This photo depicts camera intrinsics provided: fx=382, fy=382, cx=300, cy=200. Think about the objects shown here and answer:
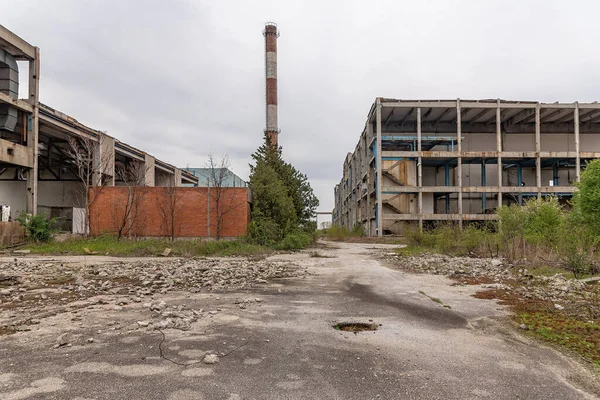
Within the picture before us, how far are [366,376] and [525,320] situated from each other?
132 inches

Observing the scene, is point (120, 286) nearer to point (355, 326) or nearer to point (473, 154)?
point (355, 326)

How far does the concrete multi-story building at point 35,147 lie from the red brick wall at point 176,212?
12.5ft

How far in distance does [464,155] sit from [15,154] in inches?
1462

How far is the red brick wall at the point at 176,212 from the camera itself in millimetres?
21391

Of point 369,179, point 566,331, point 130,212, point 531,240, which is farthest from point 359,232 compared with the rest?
point 566,331

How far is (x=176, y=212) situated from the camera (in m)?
21.7

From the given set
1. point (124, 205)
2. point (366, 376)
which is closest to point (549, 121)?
point (124, 205)

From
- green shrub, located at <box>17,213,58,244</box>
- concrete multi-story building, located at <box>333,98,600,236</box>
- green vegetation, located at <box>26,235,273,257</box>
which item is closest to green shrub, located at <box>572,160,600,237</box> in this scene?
green vegetation, located at <box>26,235,273,257</box>

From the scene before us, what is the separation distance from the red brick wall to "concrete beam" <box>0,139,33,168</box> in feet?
13.6

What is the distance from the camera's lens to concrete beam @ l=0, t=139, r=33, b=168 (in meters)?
20.0

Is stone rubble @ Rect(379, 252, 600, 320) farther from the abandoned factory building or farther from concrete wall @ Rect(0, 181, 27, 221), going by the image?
concrete wall @ Rect(0, 181, 27, 221)

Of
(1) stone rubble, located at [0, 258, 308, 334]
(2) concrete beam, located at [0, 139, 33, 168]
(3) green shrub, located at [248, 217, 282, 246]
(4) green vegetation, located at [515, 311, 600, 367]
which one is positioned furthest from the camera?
(3) green shrub, located at [248, 217, 282, 246]

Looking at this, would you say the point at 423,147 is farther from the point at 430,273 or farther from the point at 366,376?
the point at 366,376

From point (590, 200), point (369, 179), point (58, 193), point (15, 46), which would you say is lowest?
point (590, 200)
